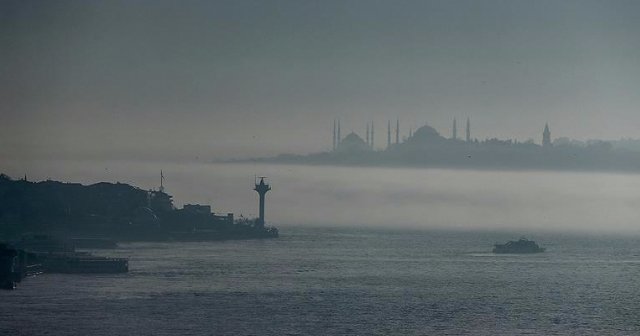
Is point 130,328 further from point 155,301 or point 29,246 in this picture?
point 29,246

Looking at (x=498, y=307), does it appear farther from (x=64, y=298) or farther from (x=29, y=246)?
(x=29, y=246)

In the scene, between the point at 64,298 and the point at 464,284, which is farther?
the point at 464,284

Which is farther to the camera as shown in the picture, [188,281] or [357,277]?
[357,277]

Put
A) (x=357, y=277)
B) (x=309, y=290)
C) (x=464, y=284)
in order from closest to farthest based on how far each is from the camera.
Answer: (x=309, y=290) < (x=464, y=284) < (x=357, y=277)

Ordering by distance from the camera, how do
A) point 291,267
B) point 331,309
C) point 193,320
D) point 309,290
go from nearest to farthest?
1. point 193,320
2. point 331,309
3. point 309,290
4. point 291,267

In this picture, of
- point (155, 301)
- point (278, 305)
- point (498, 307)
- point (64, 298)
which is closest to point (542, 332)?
point (498, 307)

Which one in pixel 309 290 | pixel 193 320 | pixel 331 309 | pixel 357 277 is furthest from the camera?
pixel 357 277

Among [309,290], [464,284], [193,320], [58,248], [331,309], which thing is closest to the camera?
[193,320]

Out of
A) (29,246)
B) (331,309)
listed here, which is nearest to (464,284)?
(331,309)
